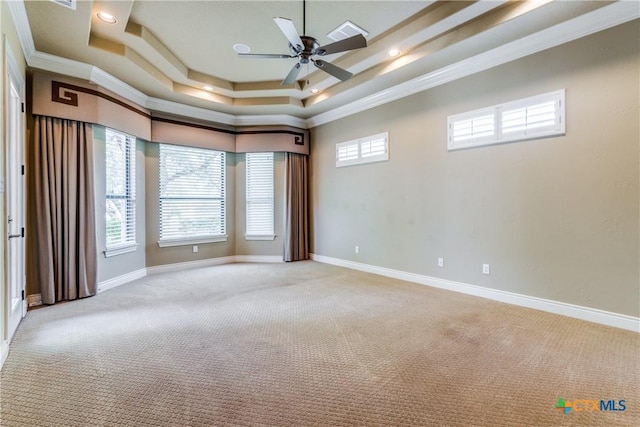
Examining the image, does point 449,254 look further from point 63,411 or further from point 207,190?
point 207,190

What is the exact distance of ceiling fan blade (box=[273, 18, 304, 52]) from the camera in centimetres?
246

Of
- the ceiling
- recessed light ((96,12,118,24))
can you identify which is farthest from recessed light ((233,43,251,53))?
recessed light ((96,12,118,24))

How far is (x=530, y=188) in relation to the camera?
11.4 ft

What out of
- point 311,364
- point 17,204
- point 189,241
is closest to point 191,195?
point 189,241

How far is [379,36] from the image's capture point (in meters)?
3.74

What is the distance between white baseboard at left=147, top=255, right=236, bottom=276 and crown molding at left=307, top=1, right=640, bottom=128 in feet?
13.7

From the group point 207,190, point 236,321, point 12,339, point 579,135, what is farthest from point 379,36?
point 12,339

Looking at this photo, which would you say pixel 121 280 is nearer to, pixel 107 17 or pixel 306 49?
pixel 107 17

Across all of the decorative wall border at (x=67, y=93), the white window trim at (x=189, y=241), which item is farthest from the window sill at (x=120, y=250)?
the decorative wall border at (x=67, y=93)

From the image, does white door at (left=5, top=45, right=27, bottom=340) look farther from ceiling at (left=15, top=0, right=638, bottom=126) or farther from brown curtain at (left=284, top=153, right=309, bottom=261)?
brown curtain at (left=284, top=153, right=309, bottom=261)

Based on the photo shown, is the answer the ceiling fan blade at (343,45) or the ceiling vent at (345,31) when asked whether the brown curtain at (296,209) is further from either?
the ceiling fan blade at (343,45)

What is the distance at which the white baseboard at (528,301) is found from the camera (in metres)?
2.90

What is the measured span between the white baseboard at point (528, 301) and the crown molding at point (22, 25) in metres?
5.31

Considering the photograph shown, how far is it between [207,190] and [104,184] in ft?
6.42
